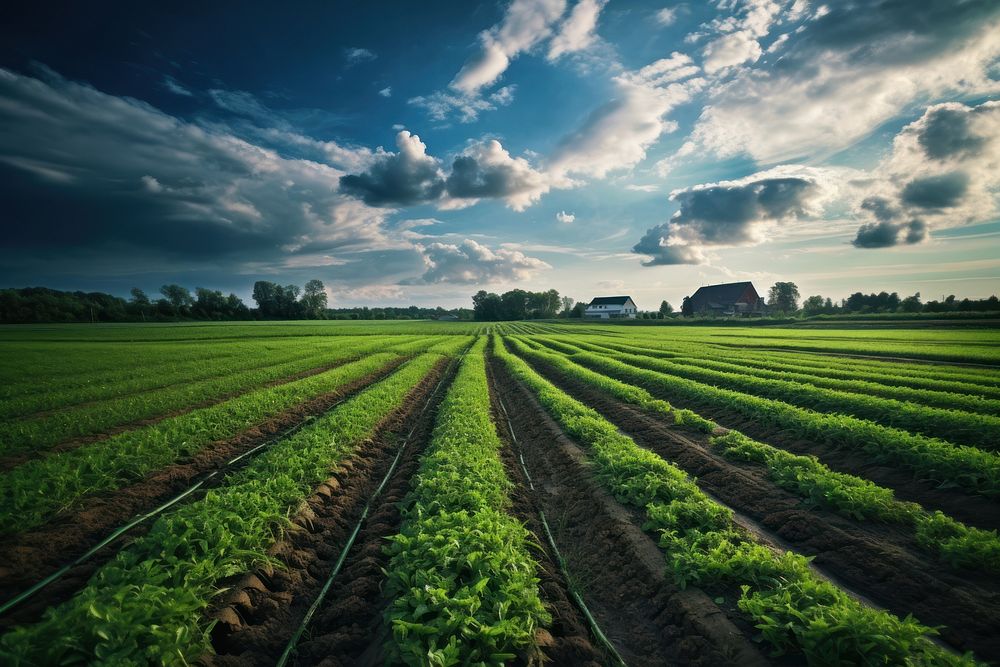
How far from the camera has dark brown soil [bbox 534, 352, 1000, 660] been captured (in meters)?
4.77

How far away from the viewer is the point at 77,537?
663 cm

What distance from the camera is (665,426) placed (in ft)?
42.5

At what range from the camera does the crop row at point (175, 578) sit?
3.61 m

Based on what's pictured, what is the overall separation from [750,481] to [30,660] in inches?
435

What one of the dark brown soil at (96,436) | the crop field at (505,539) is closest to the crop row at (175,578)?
the crop field at (505,539)

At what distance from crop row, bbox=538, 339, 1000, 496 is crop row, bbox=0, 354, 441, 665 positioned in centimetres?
1309

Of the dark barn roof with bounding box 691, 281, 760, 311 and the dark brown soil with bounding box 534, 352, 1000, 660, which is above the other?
the dark barn roof with bounding box 691, 281, 760, 311

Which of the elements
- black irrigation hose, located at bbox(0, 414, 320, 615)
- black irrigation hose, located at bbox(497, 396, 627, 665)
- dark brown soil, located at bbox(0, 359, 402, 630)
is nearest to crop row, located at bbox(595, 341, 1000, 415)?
black irrigation hose, located at bbox(497, 396, 627, 665)

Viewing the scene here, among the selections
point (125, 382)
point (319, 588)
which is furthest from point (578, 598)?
point (125, 382)

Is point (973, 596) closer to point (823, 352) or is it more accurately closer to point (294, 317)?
point (823, 352)

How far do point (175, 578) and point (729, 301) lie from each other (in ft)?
415

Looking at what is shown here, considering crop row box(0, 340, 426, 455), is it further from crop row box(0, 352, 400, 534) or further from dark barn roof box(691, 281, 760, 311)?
dark barn roof box(691, 281, 760, 311)

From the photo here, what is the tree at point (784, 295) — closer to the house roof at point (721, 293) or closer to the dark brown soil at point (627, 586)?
the house roof at point (721, 293)

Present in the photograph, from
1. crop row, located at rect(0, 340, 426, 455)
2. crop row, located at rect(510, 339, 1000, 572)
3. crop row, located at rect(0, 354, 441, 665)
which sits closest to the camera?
crop row, located at rect(0, 354, 441, 665)
